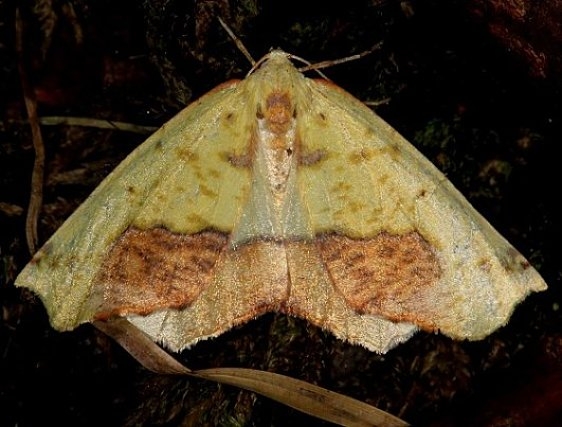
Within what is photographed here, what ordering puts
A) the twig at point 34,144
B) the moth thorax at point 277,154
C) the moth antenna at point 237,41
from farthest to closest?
1. the twig at point 34,144
2. the moth antenna at point 237,41
3. the moth thorax at point 277,154

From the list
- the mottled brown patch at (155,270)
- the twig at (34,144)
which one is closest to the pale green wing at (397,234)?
the mottled brown patch at (155,270)

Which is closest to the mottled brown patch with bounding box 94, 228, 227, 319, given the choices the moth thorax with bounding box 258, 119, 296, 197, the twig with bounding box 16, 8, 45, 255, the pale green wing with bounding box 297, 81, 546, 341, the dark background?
the moth thorax with bounding box 258, 119, 296, 197

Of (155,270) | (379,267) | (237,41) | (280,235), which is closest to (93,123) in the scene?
(237,41)

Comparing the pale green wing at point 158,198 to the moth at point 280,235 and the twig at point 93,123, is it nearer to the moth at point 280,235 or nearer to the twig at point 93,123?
the moth at point 280,235

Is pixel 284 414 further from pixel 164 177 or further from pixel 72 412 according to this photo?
pixel 164 177

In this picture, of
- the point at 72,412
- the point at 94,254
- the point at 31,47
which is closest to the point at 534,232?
the point at 94,254
